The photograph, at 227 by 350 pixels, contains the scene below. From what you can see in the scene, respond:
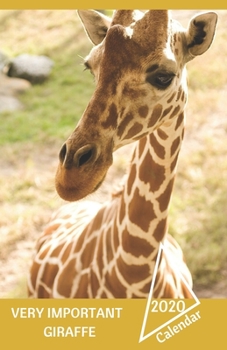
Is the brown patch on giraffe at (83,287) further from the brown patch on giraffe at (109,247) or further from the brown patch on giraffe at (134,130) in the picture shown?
the brown patch on giraffe at (134,130)

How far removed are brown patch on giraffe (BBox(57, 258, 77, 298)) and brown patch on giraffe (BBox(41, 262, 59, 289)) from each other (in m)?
0.11

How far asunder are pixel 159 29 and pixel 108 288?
37.5 inches

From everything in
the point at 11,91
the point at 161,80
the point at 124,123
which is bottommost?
the point at 124,123

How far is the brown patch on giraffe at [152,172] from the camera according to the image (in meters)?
1.63

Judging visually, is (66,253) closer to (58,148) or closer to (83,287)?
(83,287)

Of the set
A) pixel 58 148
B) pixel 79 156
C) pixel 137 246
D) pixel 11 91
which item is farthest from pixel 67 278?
pixel 11 91

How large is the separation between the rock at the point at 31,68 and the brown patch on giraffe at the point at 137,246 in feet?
13.6

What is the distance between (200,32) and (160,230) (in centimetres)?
65

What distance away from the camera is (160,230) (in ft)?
5.61

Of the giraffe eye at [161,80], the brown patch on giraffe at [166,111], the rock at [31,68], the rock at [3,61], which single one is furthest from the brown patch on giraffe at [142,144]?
the rock at [3,61]

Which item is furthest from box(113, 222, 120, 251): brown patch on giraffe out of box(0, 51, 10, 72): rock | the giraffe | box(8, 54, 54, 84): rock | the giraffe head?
box(0, 51, 10, 72): rock

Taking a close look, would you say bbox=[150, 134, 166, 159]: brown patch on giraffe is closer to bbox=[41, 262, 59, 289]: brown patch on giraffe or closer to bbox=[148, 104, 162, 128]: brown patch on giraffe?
bbox=[148, 104, 162, 128]: brown patch on giraffe

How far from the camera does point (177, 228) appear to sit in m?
3.37

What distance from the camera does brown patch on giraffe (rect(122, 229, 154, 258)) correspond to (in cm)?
171
